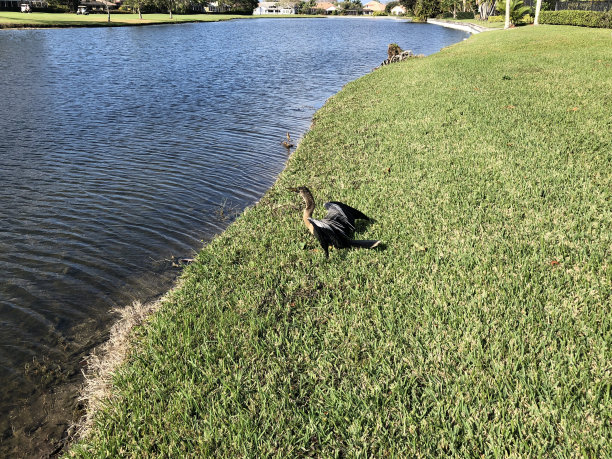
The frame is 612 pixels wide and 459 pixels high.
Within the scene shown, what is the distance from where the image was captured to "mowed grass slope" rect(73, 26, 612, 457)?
9.29 ft

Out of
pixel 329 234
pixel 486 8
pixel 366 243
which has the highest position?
pixel 486 8

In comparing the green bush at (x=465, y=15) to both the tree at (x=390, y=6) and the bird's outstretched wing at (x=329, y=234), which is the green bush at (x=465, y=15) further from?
the bird's outstretched wing at (x=329, y=234)

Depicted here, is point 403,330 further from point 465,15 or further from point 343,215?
point 465,15

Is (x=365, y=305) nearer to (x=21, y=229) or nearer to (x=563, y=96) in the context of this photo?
(x=21, y=229)

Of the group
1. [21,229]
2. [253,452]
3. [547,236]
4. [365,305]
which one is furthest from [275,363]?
[21,229]

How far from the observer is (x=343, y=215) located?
516 centimetres

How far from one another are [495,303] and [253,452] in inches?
98.4

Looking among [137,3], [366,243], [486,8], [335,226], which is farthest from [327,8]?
[366,243]

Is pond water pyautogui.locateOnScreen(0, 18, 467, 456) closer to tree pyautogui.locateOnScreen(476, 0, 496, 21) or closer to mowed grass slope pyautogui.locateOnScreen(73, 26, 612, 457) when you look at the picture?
mowed grass slope pyautogui.locateOnScreen(73, 26, 612, 457)

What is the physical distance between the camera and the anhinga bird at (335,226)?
481 cm

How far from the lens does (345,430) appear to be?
2.86m

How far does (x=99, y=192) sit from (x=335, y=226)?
18.6 feet

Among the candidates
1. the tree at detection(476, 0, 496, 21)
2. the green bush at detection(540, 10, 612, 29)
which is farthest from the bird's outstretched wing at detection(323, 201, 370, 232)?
the tree at detection(476, 0, 496, 21)

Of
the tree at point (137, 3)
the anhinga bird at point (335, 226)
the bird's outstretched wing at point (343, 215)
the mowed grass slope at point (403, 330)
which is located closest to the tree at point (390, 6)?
the tree at point (137, 3)
